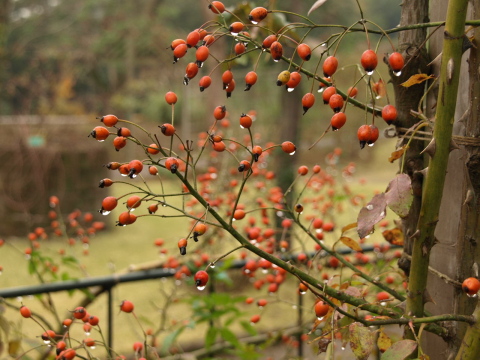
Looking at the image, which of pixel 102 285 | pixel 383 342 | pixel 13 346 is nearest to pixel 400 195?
pixel 383 342

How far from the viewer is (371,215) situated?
0.61m

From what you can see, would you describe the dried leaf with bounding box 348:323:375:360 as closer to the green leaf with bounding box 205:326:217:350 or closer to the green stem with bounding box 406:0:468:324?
the green stem with bounding box 406:0:468:324

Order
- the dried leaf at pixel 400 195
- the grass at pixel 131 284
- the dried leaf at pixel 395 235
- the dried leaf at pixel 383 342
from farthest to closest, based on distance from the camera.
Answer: the grass at pixel 131 284, the dried leaf at pixel 395 235, the dried leaf at pixel 383 342, the dried leaf at pixel 400 195

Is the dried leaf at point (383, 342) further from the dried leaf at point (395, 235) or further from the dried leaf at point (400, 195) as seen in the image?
the dried leaf at point (400, 195)

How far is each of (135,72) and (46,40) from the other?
3.10 metres

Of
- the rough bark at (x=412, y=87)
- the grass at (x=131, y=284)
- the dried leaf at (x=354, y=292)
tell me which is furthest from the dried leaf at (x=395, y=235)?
the grass at (x=131, y=284)

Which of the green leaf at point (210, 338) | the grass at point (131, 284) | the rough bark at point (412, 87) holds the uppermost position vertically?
the rough bark at point (412, 87)

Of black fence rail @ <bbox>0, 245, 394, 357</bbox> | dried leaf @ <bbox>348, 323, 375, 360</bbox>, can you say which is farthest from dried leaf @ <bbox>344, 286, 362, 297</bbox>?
black fence rail @ <bbox>0, 245, 394, 357</bbox>

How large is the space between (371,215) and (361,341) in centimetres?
15

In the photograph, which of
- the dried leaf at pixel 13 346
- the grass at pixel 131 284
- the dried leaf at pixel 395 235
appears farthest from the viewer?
the grass at pixel 131 284

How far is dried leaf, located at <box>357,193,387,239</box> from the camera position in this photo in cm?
60

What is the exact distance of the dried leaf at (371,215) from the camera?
23.7 inches

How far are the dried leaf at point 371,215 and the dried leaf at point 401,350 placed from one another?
129 mm

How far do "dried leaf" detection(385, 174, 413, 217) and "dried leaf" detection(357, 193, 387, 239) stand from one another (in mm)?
11
